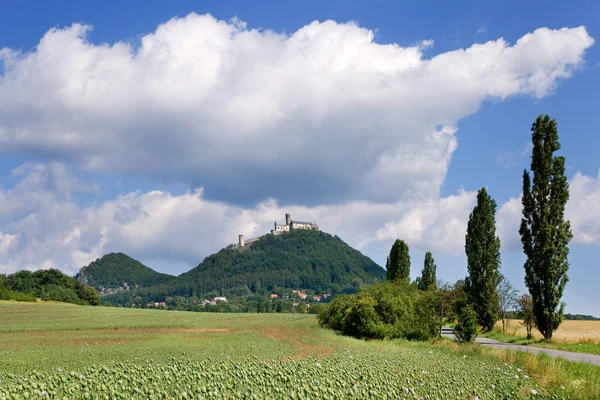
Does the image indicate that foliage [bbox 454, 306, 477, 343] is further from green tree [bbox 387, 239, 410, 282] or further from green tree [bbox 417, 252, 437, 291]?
green tree [bbox 417, 252, 437, 291]

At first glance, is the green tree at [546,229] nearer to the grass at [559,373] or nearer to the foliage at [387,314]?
the foliage at [387,314]

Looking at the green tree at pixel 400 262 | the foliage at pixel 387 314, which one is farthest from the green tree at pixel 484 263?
the green tree at pixel 400 262

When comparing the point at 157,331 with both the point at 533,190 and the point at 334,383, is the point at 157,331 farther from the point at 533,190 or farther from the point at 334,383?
the point at 334,383

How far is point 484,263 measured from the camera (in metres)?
55.2

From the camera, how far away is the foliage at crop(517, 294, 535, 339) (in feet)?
162

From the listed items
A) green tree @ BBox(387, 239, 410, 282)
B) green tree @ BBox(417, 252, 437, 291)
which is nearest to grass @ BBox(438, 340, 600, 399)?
green tree @ BBox(387, 239, 410, 282)

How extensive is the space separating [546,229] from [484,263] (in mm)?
14234

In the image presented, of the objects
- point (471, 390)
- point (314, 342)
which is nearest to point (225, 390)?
point (471, 390)

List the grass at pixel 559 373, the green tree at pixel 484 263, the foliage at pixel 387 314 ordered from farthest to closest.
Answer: the green tree at pixel 484 263
the foliage at pixel 387 314
the grass at pixel 559 373

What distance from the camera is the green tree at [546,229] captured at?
41344 millimetres

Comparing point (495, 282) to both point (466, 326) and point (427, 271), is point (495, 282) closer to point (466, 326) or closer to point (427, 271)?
point (466, 326)

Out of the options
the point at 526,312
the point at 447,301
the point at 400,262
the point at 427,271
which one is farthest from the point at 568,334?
the point at 427,271

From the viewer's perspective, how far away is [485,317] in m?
55.3

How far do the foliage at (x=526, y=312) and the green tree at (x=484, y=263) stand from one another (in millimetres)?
2562
